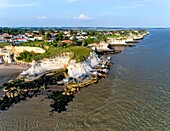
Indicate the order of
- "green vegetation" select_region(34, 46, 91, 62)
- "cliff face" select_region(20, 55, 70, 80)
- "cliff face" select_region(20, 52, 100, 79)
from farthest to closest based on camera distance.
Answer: "green vegetation" select_region(34, 46, 91, 62)
"cliff face" select_region(20, 55, 70, 80)
"cliff face" select_region(20, 52, 100, 79)

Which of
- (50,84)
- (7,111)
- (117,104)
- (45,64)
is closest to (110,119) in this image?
(117,104)

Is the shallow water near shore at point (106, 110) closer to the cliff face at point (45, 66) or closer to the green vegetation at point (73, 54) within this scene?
the green vegetation at point (73, 54)

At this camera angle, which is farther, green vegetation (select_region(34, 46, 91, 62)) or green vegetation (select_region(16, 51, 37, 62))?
green vegetation (select_region(16, 51, 37, 62))

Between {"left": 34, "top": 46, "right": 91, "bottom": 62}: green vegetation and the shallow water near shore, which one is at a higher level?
{"left": 34, "top": 46, "right": 91, "bottom": 62}: green vegetation

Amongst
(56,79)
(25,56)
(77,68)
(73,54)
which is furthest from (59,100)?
(25,56)

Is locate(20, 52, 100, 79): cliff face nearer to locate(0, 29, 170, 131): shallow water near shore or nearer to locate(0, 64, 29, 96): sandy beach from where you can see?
locate(0, 64, 29, 96): sandy beach

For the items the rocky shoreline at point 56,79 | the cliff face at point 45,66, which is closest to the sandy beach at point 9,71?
the rocky shoreline at point 56,79

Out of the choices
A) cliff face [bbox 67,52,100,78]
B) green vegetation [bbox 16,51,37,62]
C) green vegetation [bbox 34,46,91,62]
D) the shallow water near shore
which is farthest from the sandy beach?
the shallow water near shore

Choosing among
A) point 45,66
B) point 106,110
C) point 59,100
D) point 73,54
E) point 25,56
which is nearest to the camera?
point 106,110

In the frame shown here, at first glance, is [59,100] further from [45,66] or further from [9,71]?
[9,71]
